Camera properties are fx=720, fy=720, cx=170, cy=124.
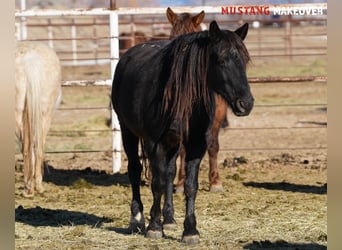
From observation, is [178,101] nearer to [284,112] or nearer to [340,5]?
[340,5]

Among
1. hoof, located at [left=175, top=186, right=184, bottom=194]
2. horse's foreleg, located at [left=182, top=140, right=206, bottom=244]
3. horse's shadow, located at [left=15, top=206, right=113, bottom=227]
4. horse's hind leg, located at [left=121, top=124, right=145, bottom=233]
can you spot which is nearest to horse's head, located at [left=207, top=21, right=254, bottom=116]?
horse's foreleg, located at [left=182, top=140, right=206, bottom=244]

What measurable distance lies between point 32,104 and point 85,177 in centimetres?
142

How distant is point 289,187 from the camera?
7.37 m

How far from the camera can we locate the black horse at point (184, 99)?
454cm

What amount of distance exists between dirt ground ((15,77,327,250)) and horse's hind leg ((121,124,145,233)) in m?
0.15

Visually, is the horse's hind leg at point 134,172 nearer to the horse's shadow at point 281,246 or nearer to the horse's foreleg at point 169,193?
the horse's foreleg at point 169,193

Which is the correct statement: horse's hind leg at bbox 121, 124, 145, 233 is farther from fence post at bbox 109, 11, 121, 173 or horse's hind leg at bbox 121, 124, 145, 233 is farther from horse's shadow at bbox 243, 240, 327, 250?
fence post at bbox 109, 11, 121, 173

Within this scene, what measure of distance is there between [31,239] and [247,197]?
7.90 feet

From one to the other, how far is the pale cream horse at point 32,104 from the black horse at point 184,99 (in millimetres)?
1965

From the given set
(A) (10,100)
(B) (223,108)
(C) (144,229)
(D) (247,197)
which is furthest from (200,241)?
(A) (10,100)

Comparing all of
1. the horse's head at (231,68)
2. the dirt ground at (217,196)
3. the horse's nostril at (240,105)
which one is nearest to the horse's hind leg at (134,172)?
the dirt ground at (217,196)

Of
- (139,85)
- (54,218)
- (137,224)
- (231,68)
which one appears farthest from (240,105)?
(54,218)

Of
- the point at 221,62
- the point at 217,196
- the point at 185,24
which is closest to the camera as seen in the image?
the point at 221,62

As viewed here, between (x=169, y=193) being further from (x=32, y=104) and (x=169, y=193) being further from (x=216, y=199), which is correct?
(x=32, y=104)
